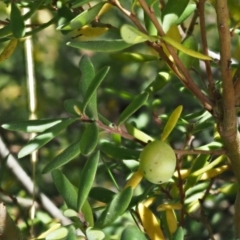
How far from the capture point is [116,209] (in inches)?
17.0

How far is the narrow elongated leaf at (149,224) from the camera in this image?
558 millimetres

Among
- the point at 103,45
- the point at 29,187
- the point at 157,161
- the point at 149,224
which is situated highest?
the point at 103,45

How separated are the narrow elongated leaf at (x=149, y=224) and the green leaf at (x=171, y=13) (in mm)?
213

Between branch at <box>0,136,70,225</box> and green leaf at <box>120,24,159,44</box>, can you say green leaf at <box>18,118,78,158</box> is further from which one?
branch at <box>0,136,70,225</box>

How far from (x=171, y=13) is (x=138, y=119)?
0.42 m

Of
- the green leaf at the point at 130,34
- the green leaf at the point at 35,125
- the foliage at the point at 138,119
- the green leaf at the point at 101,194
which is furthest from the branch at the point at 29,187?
the green leaf at the point at 130,34

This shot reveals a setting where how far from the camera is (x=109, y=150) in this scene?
565mm

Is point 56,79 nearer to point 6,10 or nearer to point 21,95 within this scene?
point 21,95

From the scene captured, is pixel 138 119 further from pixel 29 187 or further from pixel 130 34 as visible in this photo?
pixel 130 34

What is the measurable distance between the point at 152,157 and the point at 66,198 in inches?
3.0

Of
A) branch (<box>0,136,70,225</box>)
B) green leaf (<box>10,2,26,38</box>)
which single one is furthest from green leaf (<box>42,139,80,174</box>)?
branch (<box>0,136,70,225</box>)

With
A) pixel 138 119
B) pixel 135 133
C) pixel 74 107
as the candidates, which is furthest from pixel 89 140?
pixel 138 119

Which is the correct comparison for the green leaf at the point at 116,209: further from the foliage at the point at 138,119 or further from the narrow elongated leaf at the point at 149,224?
the narrow elongated leaf at the point at 149,224

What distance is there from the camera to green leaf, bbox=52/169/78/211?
45 centimetres
